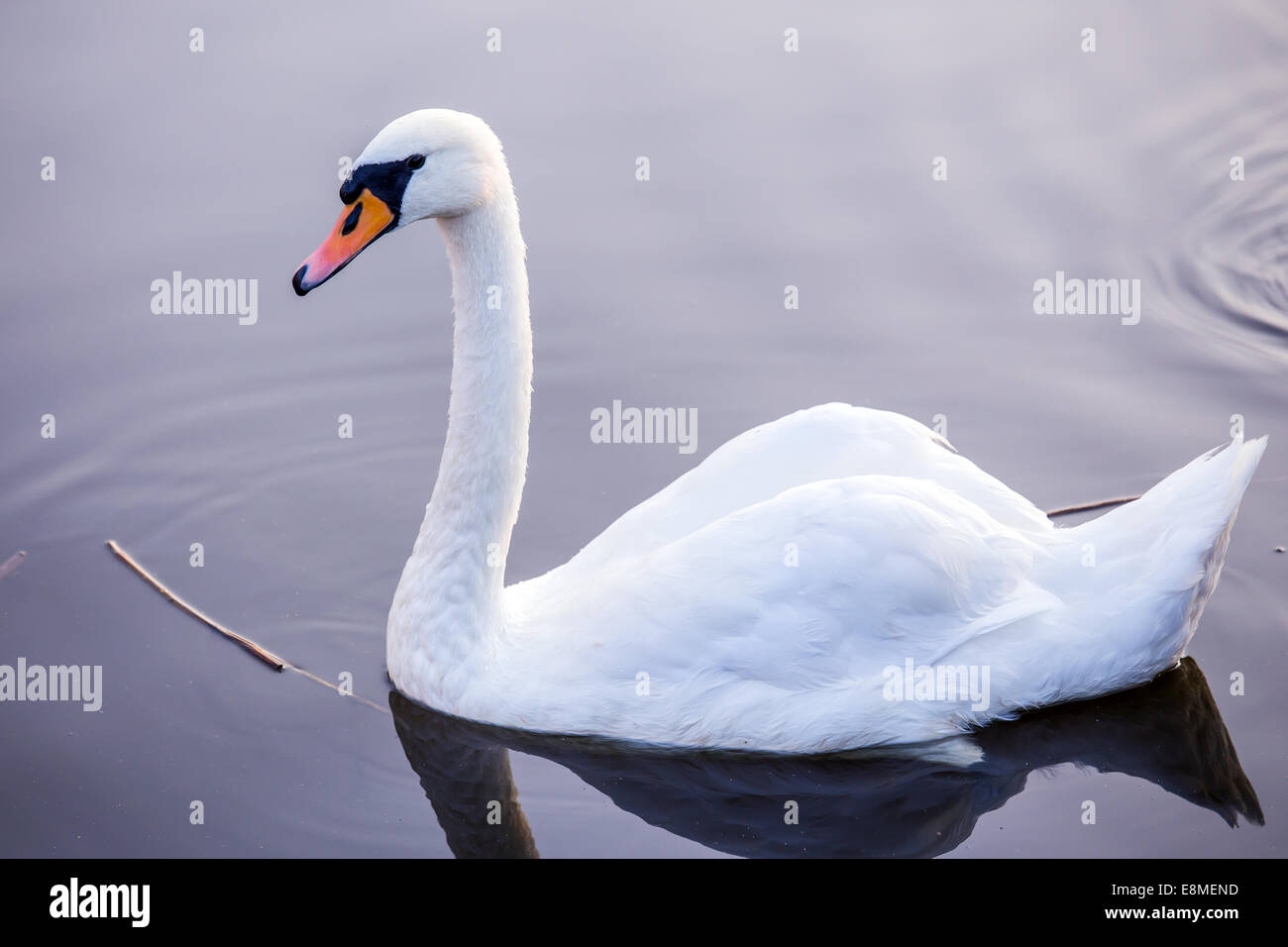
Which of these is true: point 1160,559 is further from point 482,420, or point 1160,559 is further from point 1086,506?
point 482,420

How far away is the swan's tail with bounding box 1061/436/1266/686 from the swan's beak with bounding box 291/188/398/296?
3402 millimetres

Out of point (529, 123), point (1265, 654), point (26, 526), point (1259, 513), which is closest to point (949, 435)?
point (1259, 513)

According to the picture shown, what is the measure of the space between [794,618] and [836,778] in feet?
2.54

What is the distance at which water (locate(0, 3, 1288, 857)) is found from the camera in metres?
7.00

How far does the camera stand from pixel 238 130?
1209cm

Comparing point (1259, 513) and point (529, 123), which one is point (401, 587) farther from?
point (529, 123)

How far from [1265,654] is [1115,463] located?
68.8 inches

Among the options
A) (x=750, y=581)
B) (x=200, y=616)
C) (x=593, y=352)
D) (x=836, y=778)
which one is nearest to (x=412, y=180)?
(x=750, y=581)

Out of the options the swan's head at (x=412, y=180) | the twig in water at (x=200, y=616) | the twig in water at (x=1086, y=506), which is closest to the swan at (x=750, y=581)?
the swan's head at (x=412, y=180)

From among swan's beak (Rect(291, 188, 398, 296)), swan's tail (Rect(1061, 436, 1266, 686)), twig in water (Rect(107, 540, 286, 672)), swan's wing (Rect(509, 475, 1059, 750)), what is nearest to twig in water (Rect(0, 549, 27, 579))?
twig in water (Rect(107, 540, 286, 672))

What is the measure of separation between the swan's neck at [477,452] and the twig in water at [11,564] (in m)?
2.22

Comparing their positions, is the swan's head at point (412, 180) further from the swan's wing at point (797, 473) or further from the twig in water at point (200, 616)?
the twig in water at point (200, 616)

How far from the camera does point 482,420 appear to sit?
7188 millimetres

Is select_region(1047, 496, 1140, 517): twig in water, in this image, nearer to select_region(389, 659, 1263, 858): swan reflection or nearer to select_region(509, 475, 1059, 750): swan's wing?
select_region(389, 659, 1263, 858): swan reflection
